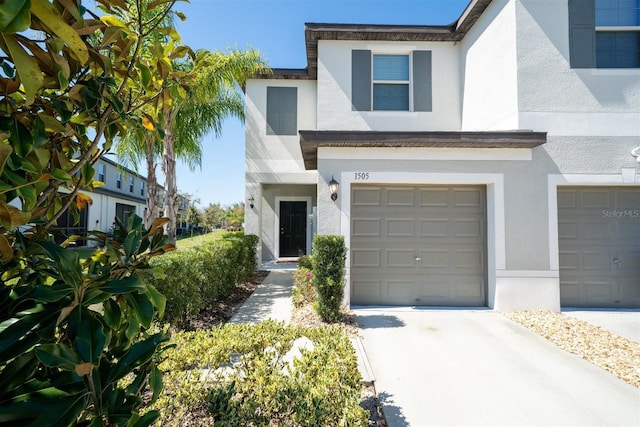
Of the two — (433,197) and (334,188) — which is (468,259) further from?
(334,188)

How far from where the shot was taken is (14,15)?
74 centimetres

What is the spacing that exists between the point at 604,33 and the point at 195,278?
397 inches

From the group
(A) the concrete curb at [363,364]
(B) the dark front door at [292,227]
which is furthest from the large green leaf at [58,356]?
(B) the dark front door at [292,227]

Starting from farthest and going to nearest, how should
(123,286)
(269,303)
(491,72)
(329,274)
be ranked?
(491,72)
(269,303)
(329,274)
(123,286)

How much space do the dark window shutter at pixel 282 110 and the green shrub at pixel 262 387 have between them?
9012mm

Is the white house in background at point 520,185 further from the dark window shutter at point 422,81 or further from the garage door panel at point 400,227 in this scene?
the dark window shutter at point 422,81

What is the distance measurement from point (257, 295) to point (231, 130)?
276 inches

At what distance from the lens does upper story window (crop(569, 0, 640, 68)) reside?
20.1 feet

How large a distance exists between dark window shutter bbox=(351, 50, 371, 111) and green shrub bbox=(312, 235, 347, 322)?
423 cm

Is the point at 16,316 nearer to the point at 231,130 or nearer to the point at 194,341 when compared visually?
the point at 194,341

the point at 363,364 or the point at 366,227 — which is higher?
the point at 366,227

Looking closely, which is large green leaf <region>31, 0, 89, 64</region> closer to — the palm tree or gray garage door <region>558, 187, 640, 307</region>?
the palm tree

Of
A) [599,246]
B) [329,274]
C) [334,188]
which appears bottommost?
[329,274]

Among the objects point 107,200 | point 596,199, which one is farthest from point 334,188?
point 107,200
